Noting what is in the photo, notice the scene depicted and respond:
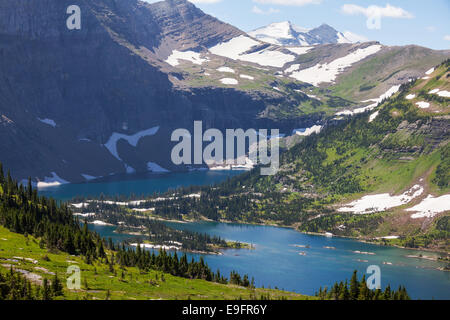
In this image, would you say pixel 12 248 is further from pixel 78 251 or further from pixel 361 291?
pixel 361 291

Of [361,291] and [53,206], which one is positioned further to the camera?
[53,206]

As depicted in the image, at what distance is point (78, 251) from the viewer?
14550cm

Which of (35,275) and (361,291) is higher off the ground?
(35,275)

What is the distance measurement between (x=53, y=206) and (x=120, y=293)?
82327 millimetres

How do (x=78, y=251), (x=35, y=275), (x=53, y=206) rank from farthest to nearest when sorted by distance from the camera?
(x=53, y=206), (x=78, y=251), (x=35, y=275)
